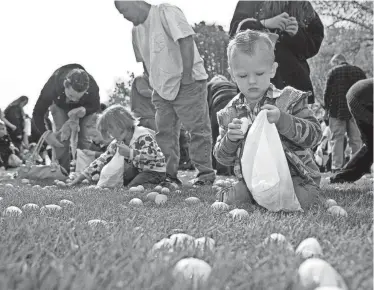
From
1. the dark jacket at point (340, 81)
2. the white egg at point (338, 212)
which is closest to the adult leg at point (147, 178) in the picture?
the white egg at point (338, 212)

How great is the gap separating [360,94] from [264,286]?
3.39 meters

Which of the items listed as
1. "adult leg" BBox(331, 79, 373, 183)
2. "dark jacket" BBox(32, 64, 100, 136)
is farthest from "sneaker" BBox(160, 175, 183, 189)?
"dark jacket" BBox(32, 64, 100, 136)

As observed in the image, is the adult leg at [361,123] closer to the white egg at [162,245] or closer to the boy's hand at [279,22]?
the boy's hand at [279,22]

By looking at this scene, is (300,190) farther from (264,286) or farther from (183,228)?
(264,286)

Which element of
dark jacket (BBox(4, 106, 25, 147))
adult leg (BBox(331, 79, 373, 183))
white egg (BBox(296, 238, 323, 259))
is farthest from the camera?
dark jacket (BBox(4, 106, 25, 147))

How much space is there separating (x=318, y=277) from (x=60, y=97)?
583 centimetres

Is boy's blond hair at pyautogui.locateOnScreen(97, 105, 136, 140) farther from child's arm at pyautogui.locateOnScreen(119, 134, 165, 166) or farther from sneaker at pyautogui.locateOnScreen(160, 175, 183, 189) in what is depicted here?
sneaker at pyautogui.locateOnScreen(160, 175, 183, 189)

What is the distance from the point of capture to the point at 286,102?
286 centimetres

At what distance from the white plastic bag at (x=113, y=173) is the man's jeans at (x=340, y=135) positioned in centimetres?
341

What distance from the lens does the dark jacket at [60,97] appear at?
6.55m

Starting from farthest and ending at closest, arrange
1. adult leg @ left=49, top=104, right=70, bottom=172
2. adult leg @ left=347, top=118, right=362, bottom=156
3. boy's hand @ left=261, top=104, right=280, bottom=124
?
adult leg @ left=347, top=118, right=362, bottom=156
adult leg @ left=49, top=104, right=70, bottom=172
boy's hand @ left=261, top=104, right=280, bottom=124

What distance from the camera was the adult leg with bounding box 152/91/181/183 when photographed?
483 centimetres

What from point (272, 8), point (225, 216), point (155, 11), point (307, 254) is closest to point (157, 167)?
point (155, 11)

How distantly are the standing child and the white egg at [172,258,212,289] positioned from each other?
3.34 m
